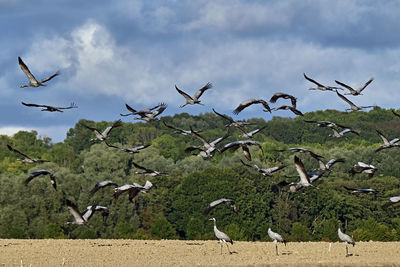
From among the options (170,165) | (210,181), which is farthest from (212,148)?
(170,165)

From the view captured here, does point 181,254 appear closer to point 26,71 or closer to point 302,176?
point 302,176

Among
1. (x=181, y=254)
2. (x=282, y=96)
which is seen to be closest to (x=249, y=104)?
(x=282, y=96)

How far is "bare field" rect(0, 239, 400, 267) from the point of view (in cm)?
3841

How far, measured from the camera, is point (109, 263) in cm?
3931

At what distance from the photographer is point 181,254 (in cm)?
4359

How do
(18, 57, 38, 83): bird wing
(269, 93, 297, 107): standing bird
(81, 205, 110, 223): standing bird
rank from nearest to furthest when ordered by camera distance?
(18, 57, 38, 83): bird wing → (269, 93, 297, 107): standing bird → (81, 205, 110, 223): standing bird

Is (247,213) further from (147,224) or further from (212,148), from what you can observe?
(212,148)

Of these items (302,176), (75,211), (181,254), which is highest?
(302,176)

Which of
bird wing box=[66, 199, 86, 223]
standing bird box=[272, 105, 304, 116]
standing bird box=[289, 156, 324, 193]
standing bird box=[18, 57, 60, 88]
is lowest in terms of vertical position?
bird wing box=[66, 199, 86, 223]

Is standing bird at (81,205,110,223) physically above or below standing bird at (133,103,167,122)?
below

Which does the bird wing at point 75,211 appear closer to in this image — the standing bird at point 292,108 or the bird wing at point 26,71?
the bird wing at point 26,71

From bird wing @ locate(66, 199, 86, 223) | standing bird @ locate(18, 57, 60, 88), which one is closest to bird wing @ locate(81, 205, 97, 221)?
bird wing @ locate(66, 199, 86, 223)

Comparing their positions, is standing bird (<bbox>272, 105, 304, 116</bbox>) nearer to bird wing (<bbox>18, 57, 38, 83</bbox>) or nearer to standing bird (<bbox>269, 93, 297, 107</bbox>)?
standing bird (<bbox>269, 93, 297, 107</bbox>)

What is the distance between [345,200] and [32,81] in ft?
267
